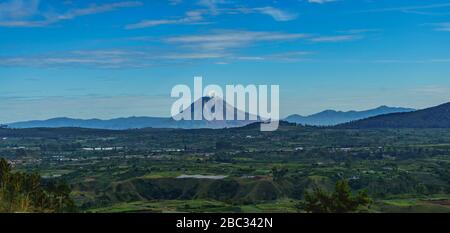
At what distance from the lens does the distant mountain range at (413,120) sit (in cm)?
17300

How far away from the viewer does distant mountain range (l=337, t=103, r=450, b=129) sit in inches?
6811

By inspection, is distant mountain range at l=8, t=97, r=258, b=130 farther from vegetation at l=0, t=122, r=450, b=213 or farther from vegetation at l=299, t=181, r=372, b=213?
vegetation at l=299, t=181, r=372, b=213

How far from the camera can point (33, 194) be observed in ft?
60.4

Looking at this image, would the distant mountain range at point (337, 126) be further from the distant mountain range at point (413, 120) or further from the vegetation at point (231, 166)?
the vegetation at point (231, 166)

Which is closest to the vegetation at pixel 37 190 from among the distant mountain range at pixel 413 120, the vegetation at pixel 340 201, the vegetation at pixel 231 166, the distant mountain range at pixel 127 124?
the vegetation at pixel 231 166

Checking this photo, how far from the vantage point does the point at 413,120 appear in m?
178

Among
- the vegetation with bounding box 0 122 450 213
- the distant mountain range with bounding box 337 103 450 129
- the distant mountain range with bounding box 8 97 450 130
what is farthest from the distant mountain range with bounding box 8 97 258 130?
the distant mountain range with bounding box 337 103 450 129

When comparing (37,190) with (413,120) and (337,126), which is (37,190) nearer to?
(337,126)

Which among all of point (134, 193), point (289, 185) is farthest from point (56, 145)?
point (289, 185)

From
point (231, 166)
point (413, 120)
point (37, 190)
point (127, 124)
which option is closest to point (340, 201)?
point (37, 190)

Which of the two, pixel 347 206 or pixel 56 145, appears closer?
pixel 347 206
